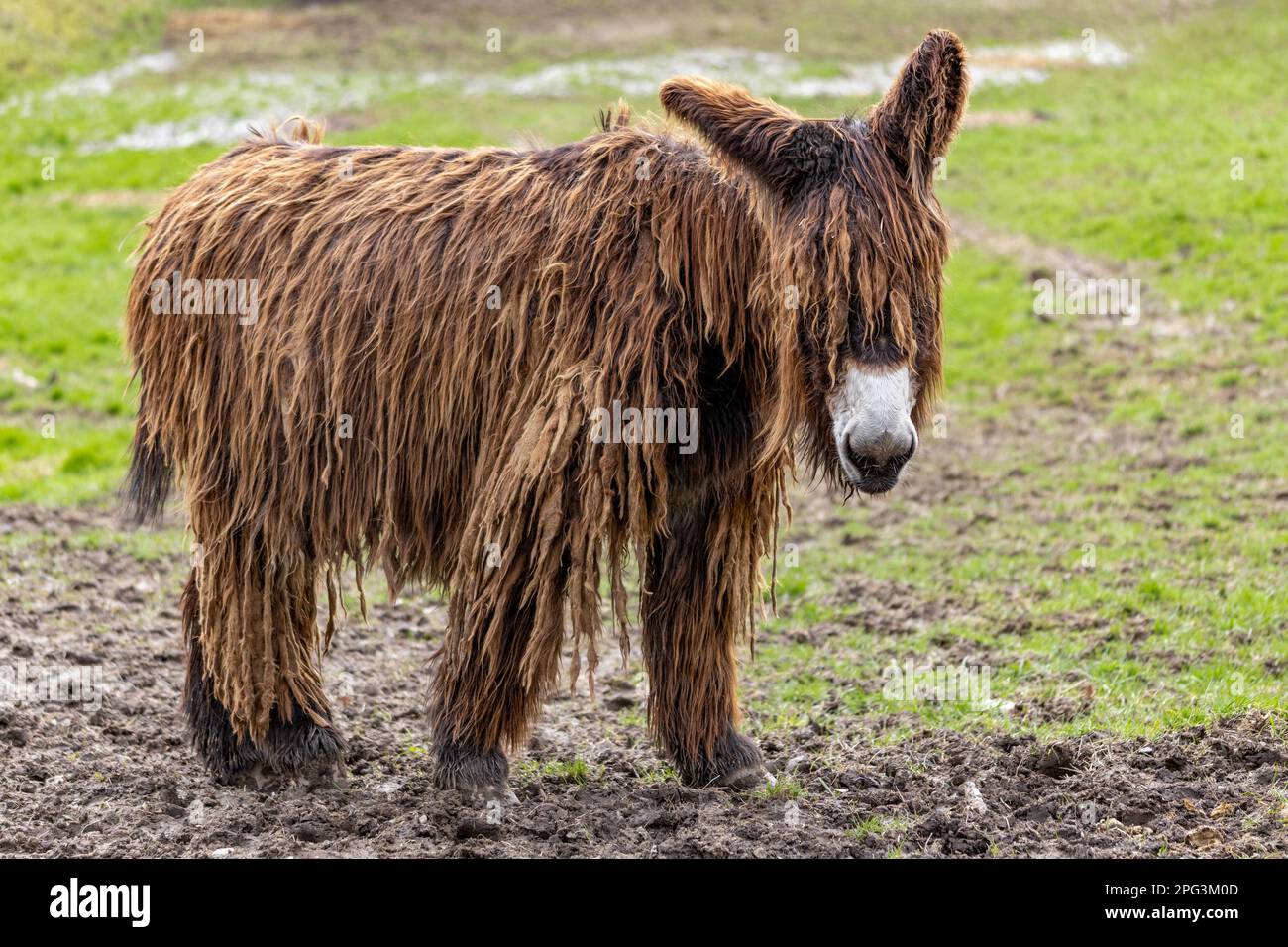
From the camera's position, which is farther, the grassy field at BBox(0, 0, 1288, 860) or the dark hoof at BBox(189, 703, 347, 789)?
the grassy field at BBox(0, 0, 1288, 860)

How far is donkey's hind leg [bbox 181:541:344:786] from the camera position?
17.4ft

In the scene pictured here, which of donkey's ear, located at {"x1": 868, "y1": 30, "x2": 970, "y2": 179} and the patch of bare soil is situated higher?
donkey's ear, located at {"x1": 868, "y1": 30, "x2": 970, "y2": 179}

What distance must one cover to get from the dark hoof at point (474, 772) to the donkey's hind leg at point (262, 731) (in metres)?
0.62

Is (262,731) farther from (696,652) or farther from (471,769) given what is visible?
(696,652)

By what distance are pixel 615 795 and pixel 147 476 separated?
2491mm

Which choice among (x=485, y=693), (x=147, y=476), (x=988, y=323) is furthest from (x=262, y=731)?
(x=988, y=323)

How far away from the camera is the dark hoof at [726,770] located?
5133 mm

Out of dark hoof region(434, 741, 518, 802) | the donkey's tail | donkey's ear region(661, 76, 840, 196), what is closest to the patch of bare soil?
dark hoof region(434, 741, 518, 802)

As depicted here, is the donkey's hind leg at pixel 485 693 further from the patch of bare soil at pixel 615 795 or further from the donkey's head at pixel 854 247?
the donkey's head at pixel 854 247

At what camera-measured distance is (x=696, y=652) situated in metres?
5.07

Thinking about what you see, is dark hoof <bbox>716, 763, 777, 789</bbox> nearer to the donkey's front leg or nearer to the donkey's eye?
the donkey's front leg

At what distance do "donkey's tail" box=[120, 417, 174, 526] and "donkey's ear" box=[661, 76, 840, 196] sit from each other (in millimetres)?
2843
